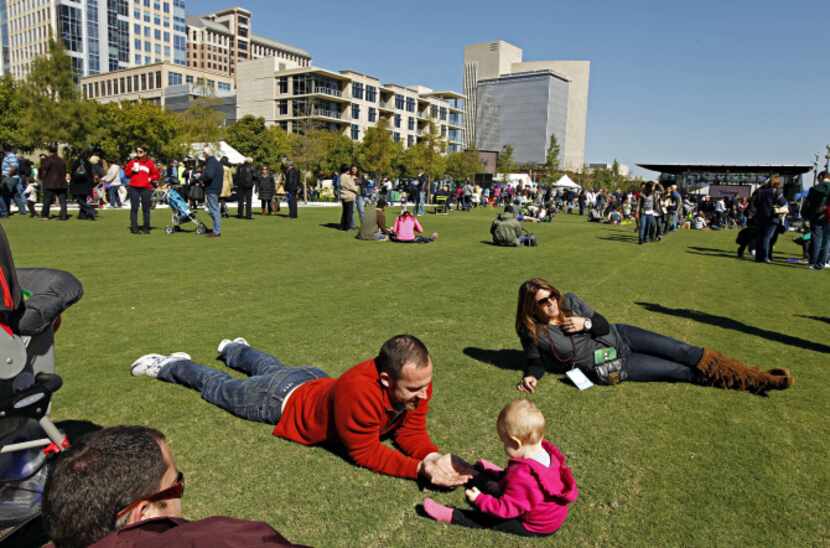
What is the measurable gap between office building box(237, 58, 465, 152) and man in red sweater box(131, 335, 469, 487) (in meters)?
77.2

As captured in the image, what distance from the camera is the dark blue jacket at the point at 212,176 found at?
14.2 metres

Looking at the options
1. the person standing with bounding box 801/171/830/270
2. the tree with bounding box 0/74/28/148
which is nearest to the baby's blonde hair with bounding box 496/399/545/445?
the person standing with bounding box 801/171/830/270

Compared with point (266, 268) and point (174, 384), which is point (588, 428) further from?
point (266, 268)

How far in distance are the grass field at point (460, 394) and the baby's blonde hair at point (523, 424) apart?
466mm

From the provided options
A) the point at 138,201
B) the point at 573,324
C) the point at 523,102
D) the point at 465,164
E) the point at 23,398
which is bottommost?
the point at 573,324

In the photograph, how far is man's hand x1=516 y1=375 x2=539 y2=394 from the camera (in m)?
4.37

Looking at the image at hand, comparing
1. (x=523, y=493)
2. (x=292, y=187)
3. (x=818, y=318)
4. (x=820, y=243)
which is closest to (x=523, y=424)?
(x=523, y=493)

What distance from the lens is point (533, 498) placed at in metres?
2.64

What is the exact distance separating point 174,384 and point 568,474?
2989mm

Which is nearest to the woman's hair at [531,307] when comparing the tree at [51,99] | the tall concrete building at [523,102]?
the tree at [51,99]

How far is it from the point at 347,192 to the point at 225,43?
154 metres

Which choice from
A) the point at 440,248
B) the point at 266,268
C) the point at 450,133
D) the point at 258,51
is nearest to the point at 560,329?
the point at 266,268

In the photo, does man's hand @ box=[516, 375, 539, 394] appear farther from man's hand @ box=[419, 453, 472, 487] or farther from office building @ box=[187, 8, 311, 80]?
office building @ box=[187, 8, 311, 80]

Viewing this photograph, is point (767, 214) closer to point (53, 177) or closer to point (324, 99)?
point (53, 177)
